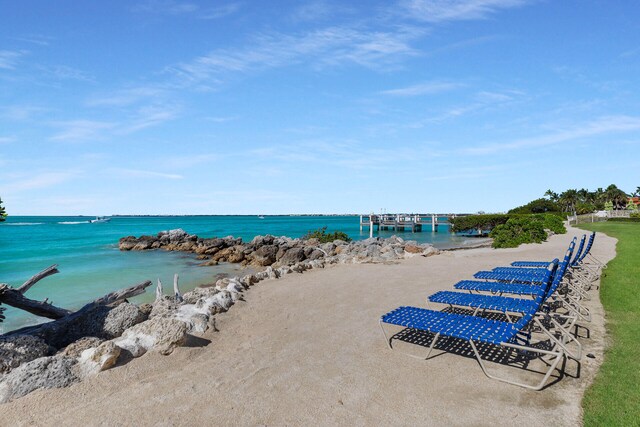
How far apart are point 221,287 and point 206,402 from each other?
5.19m

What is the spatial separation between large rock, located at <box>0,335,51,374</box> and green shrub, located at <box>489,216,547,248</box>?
2037 centimetres

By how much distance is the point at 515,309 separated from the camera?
5031 mm

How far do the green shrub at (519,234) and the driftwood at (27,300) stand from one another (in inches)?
785

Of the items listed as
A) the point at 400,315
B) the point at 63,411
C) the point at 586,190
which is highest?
the point at 586,190

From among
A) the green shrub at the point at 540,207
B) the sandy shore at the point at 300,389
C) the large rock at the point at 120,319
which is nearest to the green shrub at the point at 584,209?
the green shrub at the point at 540,207

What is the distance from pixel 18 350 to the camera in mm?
4672

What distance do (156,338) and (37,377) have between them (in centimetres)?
127

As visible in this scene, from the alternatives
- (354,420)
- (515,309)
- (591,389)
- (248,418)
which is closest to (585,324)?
(515,309)

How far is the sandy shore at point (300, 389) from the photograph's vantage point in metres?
3.33

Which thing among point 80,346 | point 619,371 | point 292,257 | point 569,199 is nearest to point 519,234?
point 292,257

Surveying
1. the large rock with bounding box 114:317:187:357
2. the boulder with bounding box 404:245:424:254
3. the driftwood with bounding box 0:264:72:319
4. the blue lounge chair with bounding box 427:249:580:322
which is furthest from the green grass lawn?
the boulder with bounding box 404:245:424:254

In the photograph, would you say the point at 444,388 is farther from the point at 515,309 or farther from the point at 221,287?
the point at 221,287

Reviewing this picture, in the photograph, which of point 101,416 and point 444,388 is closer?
point 101,416

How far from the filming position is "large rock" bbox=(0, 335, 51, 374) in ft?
14.8
